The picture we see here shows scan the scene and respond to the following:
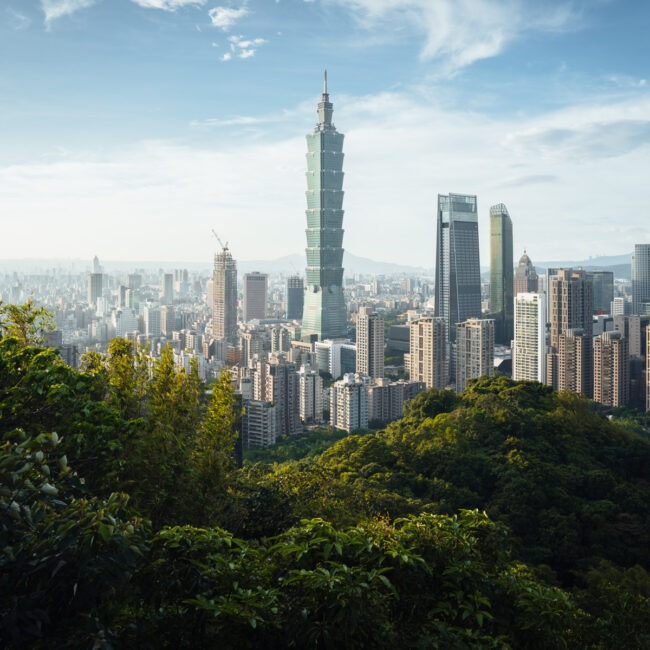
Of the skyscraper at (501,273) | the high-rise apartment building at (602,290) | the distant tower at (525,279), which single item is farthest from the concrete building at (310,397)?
the high-rise apartment building at (602,290)

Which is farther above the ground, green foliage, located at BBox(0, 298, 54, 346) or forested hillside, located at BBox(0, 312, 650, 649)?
green foliage, located at BBox(0, 298, 54, 346)

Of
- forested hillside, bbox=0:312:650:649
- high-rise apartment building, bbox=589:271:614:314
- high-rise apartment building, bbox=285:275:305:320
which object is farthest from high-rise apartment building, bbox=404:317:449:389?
high-rise apartment building, bbox=285:275:305:320

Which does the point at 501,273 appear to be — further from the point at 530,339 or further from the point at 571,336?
the point at 571,336

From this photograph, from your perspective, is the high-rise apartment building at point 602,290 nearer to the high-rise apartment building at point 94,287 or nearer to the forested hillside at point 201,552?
the high-rise apartment building at point 94,287

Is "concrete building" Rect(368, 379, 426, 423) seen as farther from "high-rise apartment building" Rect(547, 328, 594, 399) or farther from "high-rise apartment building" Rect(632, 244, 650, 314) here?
"high-rise apartment building" Rect(632, 244, 650, 314)

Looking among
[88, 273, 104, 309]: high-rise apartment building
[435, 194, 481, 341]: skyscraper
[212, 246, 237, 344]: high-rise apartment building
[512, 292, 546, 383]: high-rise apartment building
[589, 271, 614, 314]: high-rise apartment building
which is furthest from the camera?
[88, 273, 104, 309]: high-rise apartment building

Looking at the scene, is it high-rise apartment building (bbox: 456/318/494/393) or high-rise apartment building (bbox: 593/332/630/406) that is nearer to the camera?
high-rise apartment building (bbox: 593/332/630/406)

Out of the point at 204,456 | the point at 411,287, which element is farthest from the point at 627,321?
the point at 411,287

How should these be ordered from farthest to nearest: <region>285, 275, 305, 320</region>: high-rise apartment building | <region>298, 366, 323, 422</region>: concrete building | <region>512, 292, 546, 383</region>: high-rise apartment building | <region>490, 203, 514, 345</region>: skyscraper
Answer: <region>285, 275, 305, 320</region>: high-rise apartment building < <region>490, 203, 514, 345</region>: skyscraper < <region>512, 292, 546, 383</region>: high-rise apartment building < <region>298, 366, 323, 422</region>: concrete building
